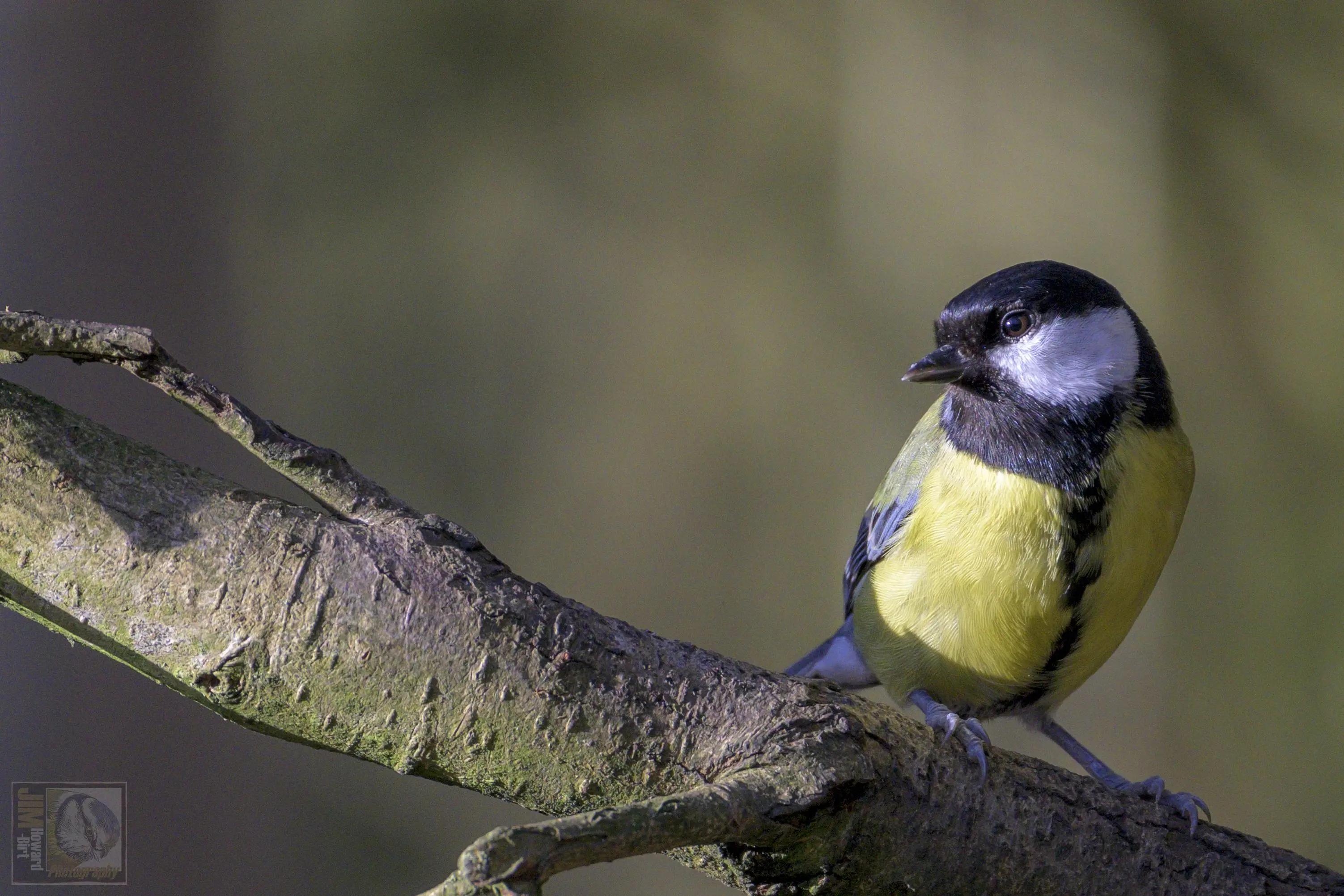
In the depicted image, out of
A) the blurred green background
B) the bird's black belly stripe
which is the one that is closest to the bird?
the bird's black belly stripe

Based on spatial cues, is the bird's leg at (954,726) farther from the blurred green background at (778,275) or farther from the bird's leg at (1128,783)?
the blurred green background at (778,275)

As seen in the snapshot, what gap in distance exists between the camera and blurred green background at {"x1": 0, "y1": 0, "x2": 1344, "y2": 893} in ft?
7.10

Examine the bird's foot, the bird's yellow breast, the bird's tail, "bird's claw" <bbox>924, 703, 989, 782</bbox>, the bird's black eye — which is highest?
the bird's black eye

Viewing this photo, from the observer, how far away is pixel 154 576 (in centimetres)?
62

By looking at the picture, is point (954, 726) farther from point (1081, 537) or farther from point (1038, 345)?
point (1038, 345)

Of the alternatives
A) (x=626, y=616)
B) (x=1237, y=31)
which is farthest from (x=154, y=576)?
(x=1237, y=31)

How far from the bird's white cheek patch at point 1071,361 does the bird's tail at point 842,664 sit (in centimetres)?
43

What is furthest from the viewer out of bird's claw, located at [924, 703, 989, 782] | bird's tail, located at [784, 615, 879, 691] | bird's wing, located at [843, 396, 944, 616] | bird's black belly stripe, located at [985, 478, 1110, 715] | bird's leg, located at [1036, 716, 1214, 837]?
bird's tail, located at [784, 615, 879, 691]

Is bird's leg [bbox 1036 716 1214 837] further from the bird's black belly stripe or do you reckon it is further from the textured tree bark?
the textured tree bark

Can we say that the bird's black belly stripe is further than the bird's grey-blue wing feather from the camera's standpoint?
No

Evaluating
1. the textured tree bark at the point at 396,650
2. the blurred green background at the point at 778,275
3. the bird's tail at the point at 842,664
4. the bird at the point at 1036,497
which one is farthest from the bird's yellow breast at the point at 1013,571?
the blurred green background at the point at 778,275

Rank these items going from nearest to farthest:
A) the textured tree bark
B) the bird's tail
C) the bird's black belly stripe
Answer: the textured tree bark, the bird's black belly stripe, the bird's tail

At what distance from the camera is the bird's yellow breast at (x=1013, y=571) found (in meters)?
A: 1.03

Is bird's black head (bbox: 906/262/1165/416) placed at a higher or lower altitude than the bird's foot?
higher
